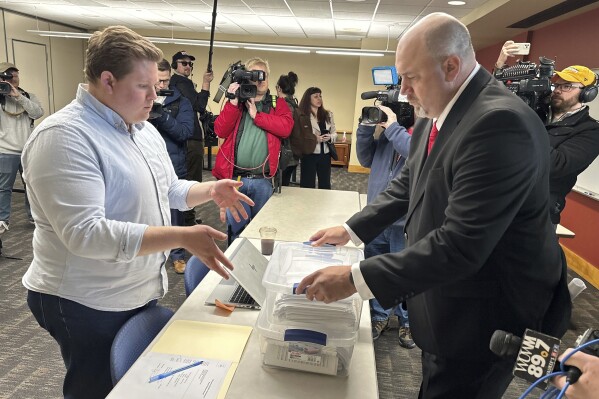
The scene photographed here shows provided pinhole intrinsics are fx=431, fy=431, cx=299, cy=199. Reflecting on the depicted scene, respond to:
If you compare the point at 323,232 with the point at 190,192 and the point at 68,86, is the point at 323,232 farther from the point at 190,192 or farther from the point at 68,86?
the point at 68,86

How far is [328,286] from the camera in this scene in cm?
110

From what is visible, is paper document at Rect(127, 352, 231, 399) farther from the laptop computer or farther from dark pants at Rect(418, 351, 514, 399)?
dark pants at Rect(418, 351, 514, 399)

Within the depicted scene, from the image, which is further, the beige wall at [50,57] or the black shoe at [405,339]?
the beige wall at [50,57]

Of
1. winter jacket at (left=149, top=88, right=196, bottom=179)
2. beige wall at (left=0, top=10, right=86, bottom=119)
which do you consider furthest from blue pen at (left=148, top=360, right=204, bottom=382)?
beige wall at (left=0, top=10, right=86, bottom=119)

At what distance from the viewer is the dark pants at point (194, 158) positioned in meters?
4.23

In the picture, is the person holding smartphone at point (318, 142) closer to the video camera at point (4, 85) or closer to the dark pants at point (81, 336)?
the video camera at point (4, 85)

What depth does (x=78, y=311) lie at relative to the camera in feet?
4.16

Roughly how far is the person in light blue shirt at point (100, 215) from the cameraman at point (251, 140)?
1538 millimetres

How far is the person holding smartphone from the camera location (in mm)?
4906

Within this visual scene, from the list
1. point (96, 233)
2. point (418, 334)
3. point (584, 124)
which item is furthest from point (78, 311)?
point (584, 124)

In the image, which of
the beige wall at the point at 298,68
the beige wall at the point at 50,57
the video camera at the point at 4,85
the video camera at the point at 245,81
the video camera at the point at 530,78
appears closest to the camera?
the video camera at the point at 530,78

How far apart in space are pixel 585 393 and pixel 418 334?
1.81ft

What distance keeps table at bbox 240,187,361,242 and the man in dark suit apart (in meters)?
1.15

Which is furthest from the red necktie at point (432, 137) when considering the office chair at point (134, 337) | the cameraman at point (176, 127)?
the cameraman at point (176, 127)
